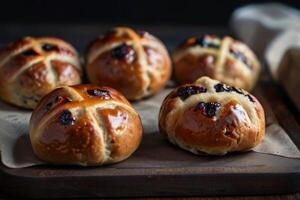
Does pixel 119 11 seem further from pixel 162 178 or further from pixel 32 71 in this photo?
pixel 162 178

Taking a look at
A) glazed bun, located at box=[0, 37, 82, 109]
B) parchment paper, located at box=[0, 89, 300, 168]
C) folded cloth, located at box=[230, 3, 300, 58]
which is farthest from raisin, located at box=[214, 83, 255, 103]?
folded cloth, located at box=[230, 3, 300, 58]

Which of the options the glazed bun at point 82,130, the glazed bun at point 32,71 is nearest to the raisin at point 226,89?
the glazed bun at point 82,130

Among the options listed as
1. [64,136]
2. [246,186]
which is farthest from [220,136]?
[64,136]

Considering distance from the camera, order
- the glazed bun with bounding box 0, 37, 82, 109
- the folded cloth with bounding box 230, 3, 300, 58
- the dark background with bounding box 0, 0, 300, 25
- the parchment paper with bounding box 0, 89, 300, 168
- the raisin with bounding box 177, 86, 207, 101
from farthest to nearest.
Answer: the dark background with bounding box 0, 0, 300, 25 < the folded cloth with bounding box 230, 3, 300, 58 < the glazed bun with bounding box 0, 37, 82, 109 < the raisin with bounding box 177, 86, 207, 101 < the parchment paper with bounding box 0, 89, 300, 168

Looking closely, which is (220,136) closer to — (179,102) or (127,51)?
(179,102)

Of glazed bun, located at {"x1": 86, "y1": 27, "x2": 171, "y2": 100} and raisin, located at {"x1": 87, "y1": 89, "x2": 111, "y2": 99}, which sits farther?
glazed bun, located at {"x1": 86, "y1": 27, "x2": 171, "y2": 100}

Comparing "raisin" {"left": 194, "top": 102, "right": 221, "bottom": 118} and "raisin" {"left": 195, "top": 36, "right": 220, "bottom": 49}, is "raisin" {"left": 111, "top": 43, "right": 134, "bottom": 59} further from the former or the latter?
"raisin" {"left": 194, "top": 102, "right": 221, "bottom": 118}

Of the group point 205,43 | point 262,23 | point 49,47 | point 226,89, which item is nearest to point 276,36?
point 262,23
